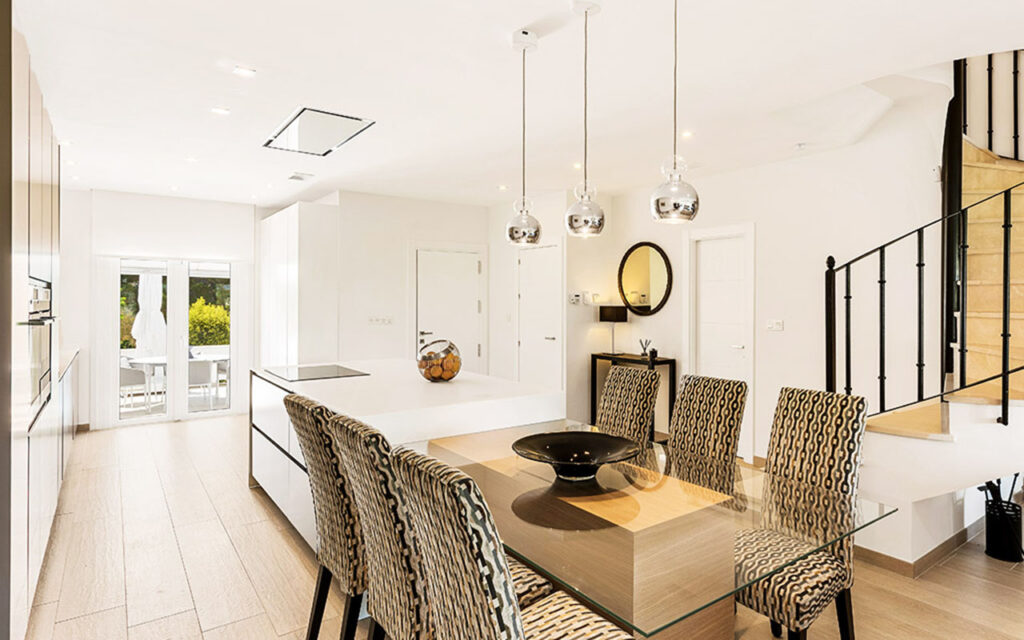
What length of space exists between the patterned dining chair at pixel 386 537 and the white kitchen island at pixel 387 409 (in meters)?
0.80

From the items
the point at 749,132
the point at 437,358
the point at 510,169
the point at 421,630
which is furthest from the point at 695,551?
the point at 510,169

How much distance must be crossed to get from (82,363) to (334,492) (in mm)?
5602

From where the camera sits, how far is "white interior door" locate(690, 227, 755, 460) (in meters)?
4.93

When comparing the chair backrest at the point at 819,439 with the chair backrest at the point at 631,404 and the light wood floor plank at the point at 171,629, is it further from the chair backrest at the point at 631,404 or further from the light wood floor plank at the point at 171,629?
the light wood floor plank at the point at 171,629

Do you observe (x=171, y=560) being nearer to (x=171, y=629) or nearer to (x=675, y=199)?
(x=171, y=629)

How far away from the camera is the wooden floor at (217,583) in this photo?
Result: 2416mm

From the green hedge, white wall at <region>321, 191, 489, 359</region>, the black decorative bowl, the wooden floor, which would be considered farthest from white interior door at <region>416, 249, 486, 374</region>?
the black decorative bowl

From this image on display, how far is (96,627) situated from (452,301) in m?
4.63

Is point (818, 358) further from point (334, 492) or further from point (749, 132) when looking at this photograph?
point (334, 492)

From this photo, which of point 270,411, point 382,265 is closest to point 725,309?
point 382,265

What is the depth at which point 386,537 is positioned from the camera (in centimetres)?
156

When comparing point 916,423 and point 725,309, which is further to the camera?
point 725,309

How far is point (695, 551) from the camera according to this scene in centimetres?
151

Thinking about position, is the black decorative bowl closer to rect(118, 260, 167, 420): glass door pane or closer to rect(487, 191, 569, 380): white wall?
rect(487, 191, 569, 380): white wall
